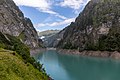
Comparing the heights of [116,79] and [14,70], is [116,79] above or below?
below

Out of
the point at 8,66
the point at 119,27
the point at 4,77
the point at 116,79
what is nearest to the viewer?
the point at 4,77

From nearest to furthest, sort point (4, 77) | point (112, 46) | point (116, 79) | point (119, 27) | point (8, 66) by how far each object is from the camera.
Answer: point (4, 77)
point (8, 66)
point (116, 79)
point (112, 46)
point (119, 27)

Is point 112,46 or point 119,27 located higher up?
point 119,27

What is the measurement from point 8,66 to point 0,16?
557 feet

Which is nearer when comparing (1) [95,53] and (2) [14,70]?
(2) [14,70]

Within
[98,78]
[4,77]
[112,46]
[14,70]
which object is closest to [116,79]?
[98,78]

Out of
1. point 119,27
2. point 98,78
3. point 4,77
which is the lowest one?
point 98,78

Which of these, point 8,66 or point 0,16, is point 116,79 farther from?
point 0,16

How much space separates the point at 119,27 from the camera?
19100 cm

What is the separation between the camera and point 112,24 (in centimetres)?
19762

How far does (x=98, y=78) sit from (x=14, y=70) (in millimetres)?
49203

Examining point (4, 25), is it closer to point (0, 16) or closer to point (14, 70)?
point (0, 16)

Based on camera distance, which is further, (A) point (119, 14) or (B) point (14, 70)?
(A) point (119, 14)

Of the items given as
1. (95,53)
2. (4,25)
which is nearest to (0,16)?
(4,25)
